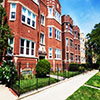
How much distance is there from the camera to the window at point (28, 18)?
39.6 feet

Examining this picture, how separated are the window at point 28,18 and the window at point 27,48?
2.64 metres

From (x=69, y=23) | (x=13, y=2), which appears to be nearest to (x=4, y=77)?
(x=13, y=2)

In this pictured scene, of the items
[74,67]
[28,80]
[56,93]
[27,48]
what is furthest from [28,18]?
[74,67]

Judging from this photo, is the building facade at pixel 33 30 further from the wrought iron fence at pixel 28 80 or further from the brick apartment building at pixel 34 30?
the wrought iron fence at pixel 28 80

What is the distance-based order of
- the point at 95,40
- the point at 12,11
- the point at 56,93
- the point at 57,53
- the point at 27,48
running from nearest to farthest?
the point at 56,93, the point at 12,11, the point at 27,48, the point at 57,53, the point at 95,40

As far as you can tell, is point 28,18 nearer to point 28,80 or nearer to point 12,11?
point 12,11

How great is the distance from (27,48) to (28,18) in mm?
4347

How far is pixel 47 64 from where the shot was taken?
10.8 m

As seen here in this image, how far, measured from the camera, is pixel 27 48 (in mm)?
11984

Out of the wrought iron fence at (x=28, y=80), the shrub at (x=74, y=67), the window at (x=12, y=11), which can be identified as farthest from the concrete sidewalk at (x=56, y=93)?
the shrub at (x=74, y=67)

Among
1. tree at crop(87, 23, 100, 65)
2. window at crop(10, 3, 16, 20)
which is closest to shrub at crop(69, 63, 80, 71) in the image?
tree at crop(87, 23, 100, 65)

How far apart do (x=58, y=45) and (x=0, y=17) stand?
1189 centimetres

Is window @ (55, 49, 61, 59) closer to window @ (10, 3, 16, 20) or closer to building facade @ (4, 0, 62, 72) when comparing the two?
building facade @ (4, 0, 62, 72)

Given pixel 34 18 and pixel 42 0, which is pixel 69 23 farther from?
pixel 34 18
